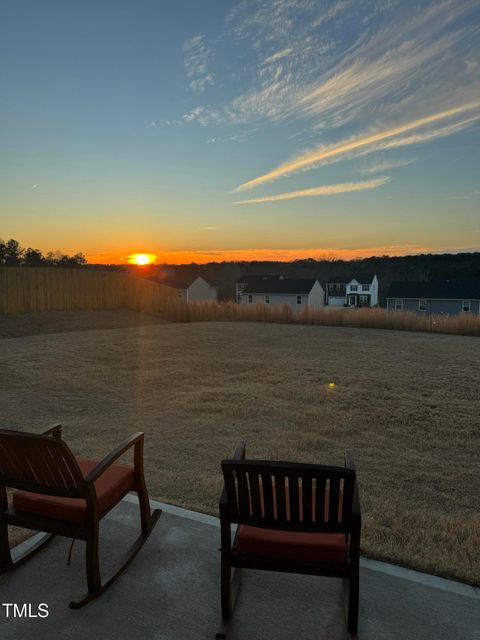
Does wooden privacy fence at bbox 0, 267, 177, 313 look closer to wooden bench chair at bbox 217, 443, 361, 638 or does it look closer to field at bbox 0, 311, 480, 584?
field at bbox 0, 311, 480, 584

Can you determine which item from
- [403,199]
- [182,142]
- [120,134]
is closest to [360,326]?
[403,199]

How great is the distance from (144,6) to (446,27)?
504cm

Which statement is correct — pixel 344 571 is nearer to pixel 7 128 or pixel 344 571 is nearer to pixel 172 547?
pixel 172 547

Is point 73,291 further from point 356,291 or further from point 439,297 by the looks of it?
point 356,291

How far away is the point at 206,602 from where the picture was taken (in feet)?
7.06

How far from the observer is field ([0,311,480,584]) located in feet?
10.9

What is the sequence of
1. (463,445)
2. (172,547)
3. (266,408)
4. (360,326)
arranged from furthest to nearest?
1. (360,326)
2. (266,408)
3. (463,445)
4. (172,547)

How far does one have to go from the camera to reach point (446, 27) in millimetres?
6715

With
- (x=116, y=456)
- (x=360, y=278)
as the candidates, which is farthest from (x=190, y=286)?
(x=116, y=456)

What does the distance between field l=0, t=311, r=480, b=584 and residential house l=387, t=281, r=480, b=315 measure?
37.7 metres

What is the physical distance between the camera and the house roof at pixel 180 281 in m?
55.1

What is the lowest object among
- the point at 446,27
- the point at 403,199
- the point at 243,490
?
the point at 243,490

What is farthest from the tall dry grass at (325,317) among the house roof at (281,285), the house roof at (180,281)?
the house roof at (180,281)

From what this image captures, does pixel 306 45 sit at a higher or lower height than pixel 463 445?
higher
